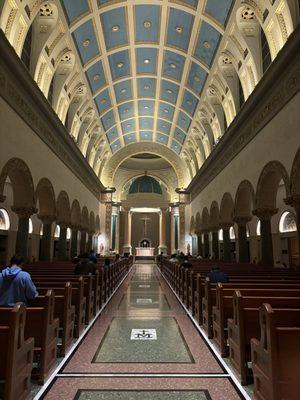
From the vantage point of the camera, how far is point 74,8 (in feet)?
42.2

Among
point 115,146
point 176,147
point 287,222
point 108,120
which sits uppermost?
point 115,146

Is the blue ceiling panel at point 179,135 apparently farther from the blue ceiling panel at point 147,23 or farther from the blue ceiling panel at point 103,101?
the blue ceiling panel at point 147,23

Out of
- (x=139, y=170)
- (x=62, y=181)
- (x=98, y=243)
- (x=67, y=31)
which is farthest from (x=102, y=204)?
(x=67, y=31)

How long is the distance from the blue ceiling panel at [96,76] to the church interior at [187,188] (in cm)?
9

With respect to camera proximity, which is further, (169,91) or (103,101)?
(169,91)

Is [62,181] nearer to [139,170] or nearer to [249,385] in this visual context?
[249,385]

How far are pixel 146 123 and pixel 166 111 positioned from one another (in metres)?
3.94

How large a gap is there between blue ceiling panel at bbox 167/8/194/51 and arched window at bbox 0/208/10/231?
41.5 feet

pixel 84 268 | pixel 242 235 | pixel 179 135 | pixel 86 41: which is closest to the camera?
pixel 84 268

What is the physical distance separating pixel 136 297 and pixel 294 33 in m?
9.36

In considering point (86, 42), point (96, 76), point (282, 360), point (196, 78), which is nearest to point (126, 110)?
point (96, 76)

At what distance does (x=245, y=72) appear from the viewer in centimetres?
1438

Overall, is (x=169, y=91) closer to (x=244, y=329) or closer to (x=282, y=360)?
(x=244, y=329)

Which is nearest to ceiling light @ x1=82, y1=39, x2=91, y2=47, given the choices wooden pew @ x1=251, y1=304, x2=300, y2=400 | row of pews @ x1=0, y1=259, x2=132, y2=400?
row of pews @ x1=0, y1=259, x2=132, y2=400
